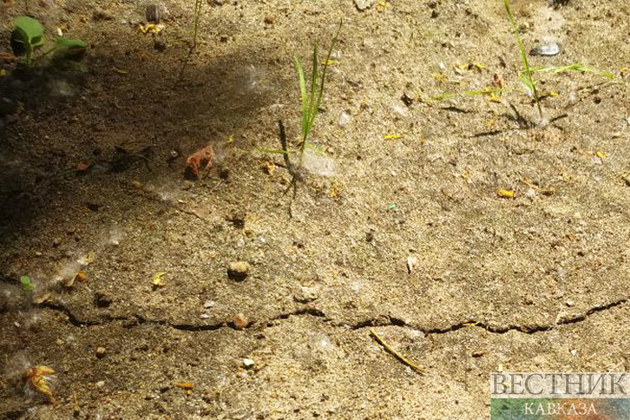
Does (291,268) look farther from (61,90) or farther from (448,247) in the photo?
(61,90)

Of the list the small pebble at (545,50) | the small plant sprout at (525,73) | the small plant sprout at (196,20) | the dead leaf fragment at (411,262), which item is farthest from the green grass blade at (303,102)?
the small pebble at (545,50)

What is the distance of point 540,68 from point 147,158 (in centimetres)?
128

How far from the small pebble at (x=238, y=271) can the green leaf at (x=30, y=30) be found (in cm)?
86

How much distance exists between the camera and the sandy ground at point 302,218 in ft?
5.44

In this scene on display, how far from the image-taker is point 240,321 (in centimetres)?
171

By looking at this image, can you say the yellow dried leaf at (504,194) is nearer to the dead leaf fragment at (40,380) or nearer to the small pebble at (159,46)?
the small pebble at (159,46)

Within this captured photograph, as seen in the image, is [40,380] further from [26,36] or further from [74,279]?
[26,36]

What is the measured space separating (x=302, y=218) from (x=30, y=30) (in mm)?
926

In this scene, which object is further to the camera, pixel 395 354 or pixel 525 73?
pixel 525 73

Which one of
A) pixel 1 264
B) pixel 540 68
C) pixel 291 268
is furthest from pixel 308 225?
pixel 540 68

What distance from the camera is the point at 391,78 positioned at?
84.7 inches

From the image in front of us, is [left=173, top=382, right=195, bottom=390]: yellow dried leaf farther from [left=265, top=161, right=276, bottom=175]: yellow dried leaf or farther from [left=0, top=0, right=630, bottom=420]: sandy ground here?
[left=265, top=161, right=276, bottom=175]: yellow dried leaf

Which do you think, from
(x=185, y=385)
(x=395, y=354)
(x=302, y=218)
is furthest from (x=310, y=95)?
(x=185, y=385)

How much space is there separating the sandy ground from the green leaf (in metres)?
0.08
